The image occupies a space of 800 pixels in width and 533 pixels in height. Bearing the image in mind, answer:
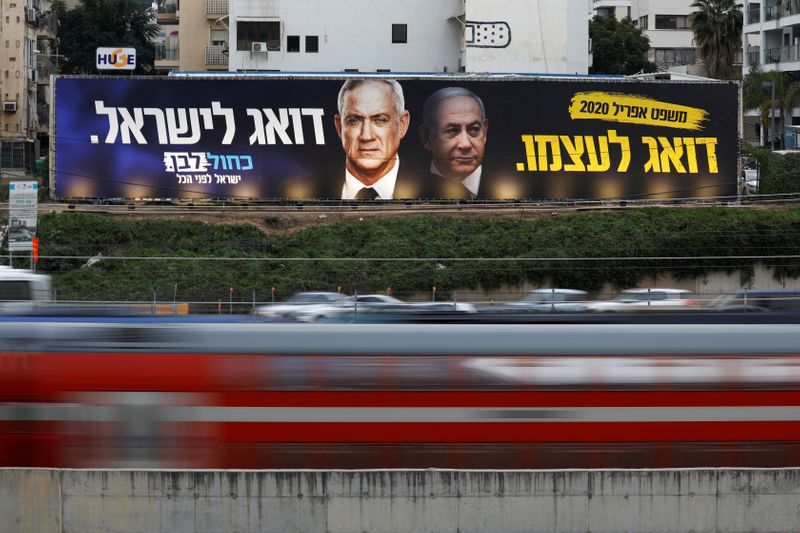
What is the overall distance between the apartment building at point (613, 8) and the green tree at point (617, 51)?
69.1 feet

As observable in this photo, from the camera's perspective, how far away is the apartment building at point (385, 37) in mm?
72125

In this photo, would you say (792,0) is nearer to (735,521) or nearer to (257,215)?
(257,215)

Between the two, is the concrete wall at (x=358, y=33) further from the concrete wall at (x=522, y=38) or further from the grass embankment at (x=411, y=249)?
the grass embankment at (x=411, y=249)

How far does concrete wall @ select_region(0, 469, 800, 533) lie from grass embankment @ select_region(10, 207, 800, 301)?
95.2ft

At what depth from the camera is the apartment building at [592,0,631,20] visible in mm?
117562

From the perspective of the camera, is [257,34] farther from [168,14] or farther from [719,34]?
[719,34]

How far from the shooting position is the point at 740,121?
62438 millimetres

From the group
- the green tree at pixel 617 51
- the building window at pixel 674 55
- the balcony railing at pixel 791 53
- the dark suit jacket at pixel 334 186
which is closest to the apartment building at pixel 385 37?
the dark suit jacket at pixel 334 186

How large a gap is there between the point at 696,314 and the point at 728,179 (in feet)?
146

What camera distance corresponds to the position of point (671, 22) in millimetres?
113125

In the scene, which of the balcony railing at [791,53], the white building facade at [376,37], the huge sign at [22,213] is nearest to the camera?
the huge sign at [22,213]

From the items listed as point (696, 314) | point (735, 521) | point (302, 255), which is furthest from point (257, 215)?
point (735, 521)

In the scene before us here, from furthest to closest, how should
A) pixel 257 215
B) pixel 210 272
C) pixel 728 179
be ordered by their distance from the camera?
1. pixel 728 179
2. pixel 257 215
3. pixel 210 272

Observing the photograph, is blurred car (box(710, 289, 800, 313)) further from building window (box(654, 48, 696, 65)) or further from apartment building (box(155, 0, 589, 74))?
building window (box(654, 48, 696, 65))
